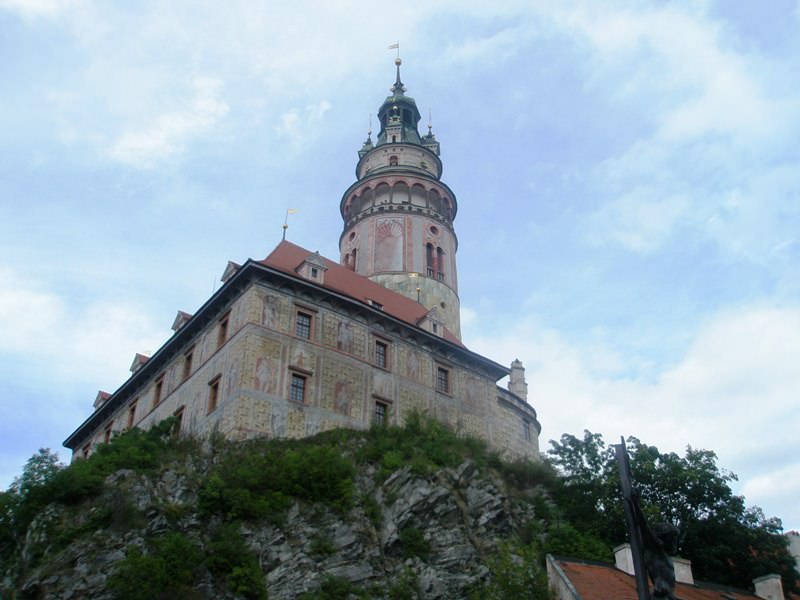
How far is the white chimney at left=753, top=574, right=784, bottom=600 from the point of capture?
85.1ft

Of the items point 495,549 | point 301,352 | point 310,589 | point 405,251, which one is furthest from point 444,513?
point 405,251

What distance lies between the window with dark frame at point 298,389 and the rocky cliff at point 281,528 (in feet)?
6.67

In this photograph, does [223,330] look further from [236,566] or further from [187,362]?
[236,566]

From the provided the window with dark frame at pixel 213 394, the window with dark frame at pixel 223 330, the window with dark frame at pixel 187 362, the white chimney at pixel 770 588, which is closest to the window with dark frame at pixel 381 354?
the window with dark frame at pixel 223 330

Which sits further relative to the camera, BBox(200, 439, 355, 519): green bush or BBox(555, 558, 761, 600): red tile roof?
BBox(200, 439, 355, 519): green bush

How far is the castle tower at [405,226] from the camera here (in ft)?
141

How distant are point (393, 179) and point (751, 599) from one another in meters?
28.8

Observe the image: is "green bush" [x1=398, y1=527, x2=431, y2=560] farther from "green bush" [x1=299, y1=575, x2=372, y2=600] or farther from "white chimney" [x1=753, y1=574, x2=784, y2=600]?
"white chimney" [x1=753, y1=574, x2=784, y2=600]

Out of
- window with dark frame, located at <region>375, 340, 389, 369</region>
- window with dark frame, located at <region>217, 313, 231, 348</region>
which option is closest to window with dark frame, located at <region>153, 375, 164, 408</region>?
window with dark frame, located at <region>217, 313, 231, 348</region>

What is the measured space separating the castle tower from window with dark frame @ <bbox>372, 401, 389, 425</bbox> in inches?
396

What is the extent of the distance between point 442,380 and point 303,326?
7125mm

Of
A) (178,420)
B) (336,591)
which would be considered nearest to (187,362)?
(178,420)

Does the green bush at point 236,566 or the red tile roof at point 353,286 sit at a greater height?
the red tile roof at point 353,286

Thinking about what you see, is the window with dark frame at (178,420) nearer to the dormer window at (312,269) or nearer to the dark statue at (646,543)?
the dormer window at (312,269)
